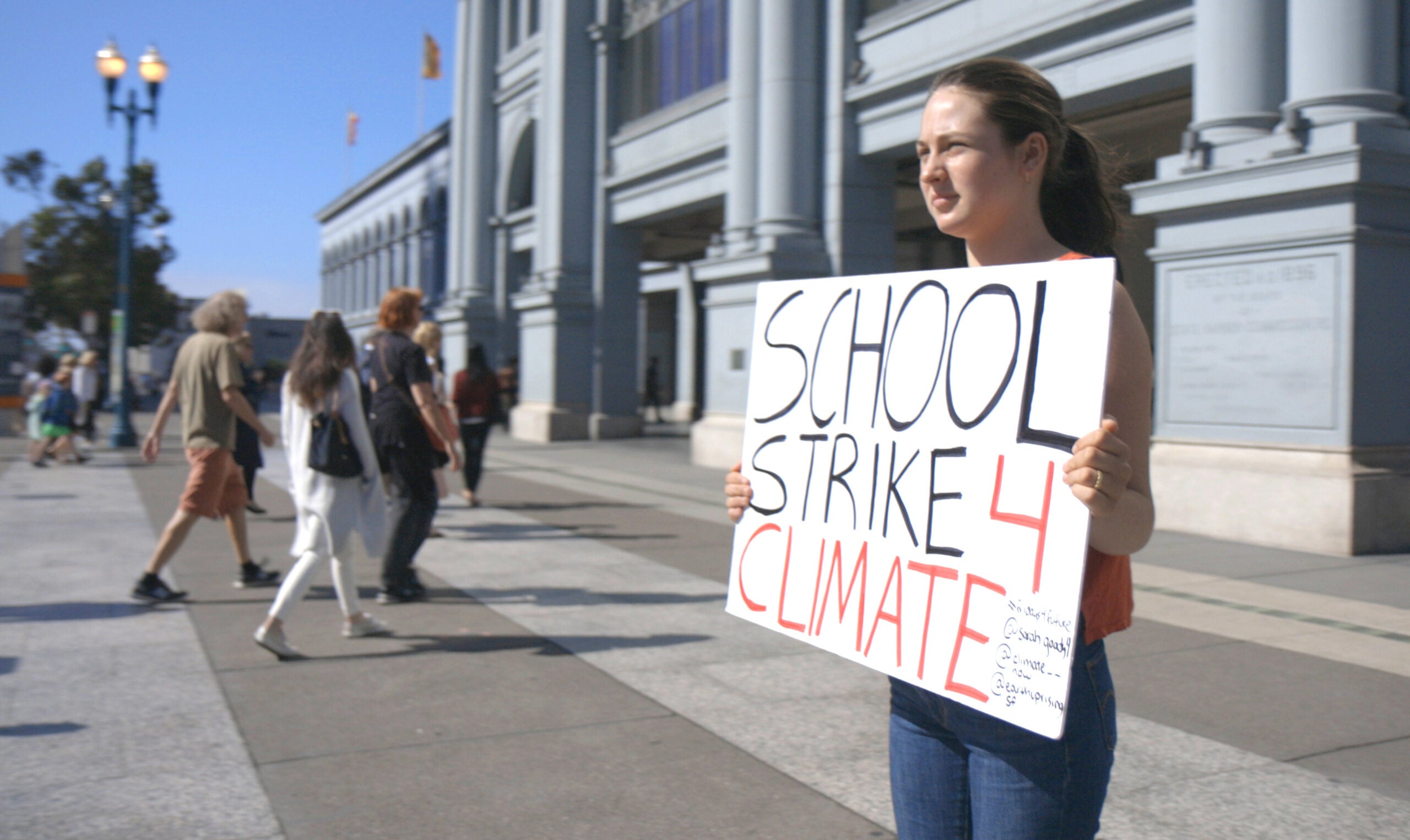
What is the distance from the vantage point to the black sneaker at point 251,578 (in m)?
7.88

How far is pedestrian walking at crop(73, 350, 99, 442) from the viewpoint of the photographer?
1981 centimetres

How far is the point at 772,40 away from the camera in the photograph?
56.9 ft

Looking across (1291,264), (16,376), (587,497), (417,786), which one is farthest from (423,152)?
(417,786)

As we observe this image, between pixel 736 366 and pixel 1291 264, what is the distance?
31.4ft

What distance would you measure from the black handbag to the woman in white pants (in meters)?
0.03

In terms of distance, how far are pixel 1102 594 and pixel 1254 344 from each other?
9050mm

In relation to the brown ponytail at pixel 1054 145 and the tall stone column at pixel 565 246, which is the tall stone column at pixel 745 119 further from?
the brown ponytail at pixel 1054 145

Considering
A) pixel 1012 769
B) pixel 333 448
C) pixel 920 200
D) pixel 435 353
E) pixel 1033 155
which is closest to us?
pixel 1012 769

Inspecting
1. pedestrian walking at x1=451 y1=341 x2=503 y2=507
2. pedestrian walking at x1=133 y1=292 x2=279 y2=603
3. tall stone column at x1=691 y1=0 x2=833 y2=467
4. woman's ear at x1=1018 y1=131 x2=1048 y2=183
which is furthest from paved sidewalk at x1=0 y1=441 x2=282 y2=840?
tall stone column at x1=691 y1=0 x2=833 y2=467

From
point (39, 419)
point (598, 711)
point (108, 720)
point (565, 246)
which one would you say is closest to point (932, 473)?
point (598, 711)

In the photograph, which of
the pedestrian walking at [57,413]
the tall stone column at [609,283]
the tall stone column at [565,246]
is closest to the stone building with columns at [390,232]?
the tall stone column at [565,246]

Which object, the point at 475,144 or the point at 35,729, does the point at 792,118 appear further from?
the point at 475,144

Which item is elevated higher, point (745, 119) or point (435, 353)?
point (745, 119)

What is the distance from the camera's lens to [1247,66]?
10.3 meters
